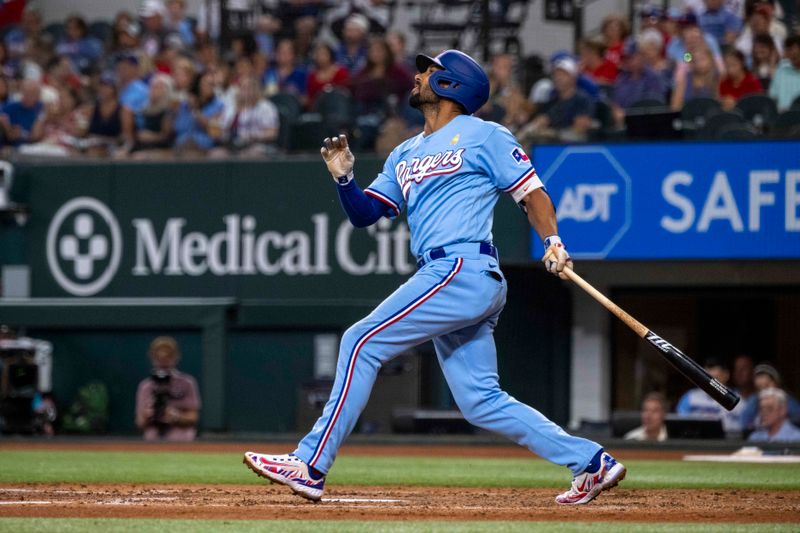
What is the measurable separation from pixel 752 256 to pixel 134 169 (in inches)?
272

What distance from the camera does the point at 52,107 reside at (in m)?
16.9

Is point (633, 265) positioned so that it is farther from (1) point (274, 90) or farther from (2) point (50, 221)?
(2) point (50, 221)

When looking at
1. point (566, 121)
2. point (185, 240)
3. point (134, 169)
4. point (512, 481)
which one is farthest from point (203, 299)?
point (512, 481)

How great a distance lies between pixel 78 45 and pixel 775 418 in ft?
36.7

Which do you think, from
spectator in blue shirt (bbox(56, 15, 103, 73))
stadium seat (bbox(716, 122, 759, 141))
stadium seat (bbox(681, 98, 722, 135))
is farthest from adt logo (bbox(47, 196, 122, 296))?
stadium seat (bbox(716, 122, 759, 141))

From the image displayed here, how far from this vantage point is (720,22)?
1522 cm

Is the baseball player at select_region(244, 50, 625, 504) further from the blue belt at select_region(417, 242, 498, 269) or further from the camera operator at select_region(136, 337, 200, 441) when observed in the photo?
the camera operator at select_region(136, 337, 200, 441)

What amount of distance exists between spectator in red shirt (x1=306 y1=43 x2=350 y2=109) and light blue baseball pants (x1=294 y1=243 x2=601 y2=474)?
381 inches

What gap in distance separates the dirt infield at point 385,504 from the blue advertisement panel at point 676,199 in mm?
6207

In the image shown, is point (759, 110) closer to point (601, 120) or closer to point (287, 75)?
point (601, 120)

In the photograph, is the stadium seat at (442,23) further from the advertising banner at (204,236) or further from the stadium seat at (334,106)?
the advertising banner at (204,236)

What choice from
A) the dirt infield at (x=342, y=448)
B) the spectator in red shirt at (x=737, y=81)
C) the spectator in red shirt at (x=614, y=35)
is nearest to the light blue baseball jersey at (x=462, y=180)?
the dirt infield at (x=342, y=448)

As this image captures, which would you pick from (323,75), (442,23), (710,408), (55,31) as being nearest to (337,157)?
(710,408)

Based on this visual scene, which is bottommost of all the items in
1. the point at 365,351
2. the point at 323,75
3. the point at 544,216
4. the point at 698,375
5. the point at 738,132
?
the point at 698,375
